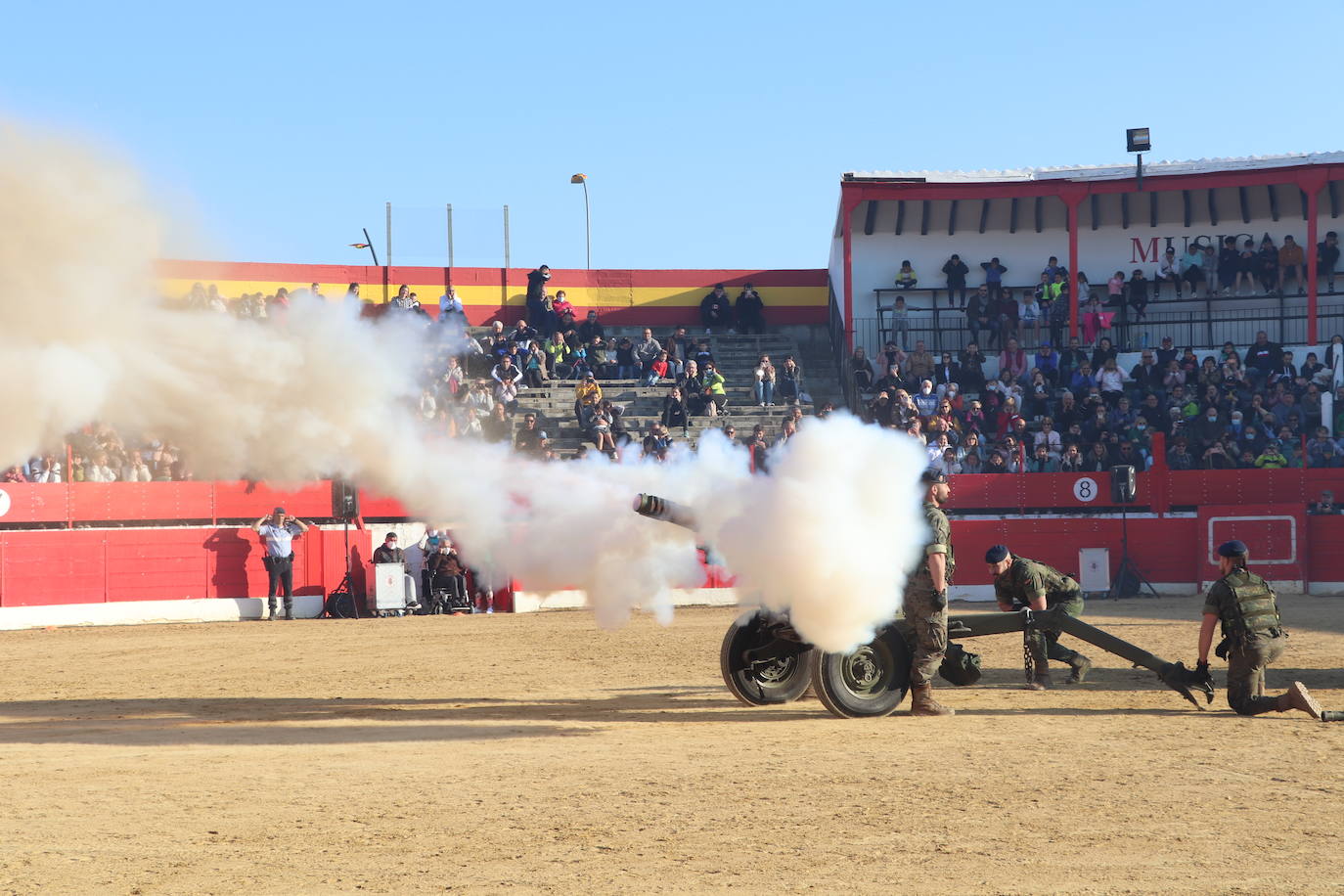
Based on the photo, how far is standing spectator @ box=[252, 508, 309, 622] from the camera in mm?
25938

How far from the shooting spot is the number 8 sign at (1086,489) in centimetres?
2791

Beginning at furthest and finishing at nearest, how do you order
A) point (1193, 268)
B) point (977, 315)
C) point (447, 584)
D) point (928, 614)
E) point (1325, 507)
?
point (1193, 268) < point (977, 315) < point (1325, 507) < point (447, 584) < point (928, 614)

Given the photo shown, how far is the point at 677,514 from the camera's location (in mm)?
12648

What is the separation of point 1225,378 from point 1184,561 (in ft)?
19.2

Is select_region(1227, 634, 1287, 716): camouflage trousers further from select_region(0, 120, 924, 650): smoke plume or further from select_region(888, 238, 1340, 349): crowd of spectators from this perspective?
select_region(888, 238, 1340, 349): crowd of spectators

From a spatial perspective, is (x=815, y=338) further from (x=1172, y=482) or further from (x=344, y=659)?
(x=344, y=659)

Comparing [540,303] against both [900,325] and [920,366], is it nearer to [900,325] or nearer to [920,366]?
[900,325]

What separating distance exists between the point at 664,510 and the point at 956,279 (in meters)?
26.6

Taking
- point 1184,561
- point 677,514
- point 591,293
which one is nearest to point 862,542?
point 677,514

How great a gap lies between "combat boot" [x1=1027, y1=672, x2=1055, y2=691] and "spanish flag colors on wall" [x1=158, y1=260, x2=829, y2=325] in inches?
1035

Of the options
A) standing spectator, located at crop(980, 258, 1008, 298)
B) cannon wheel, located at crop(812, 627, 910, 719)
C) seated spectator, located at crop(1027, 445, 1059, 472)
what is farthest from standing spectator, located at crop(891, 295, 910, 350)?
cannon wheel, located at crop(812, 627, 910, 719)

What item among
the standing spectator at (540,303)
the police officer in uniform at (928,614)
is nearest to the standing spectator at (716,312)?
the standing spectator at (540,303)

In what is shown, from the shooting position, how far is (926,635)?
12.5 m

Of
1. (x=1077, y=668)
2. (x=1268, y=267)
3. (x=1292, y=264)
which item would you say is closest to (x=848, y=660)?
(x=1077, y=668)
